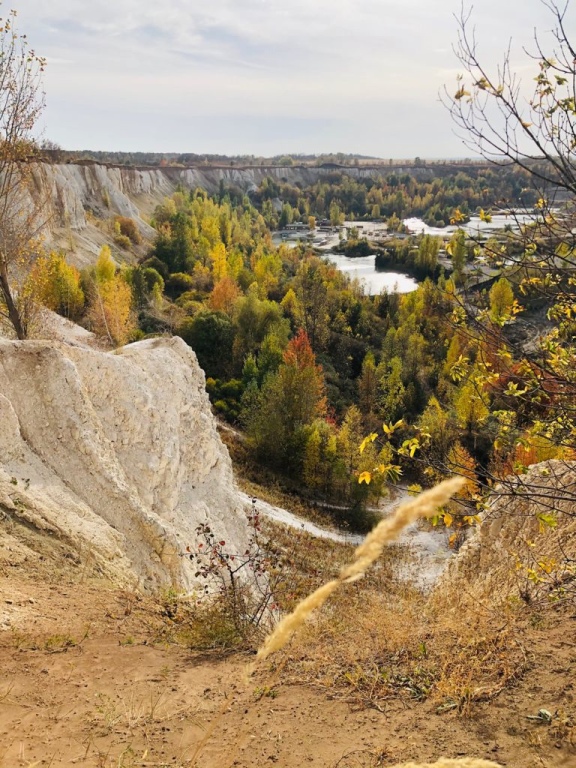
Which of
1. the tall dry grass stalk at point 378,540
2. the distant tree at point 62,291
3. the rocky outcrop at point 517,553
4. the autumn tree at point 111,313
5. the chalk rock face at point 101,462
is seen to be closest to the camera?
the tall dry grass stalk at point 378,540

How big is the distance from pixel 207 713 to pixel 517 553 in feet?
19.3

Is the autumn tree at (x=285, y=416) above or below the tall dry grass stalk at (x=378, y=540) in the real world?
below

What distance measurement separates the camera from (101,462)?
12.2 meters

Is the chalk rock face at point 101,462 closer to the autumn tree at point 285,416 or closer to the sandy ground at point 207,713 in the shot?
the sandy ground at point 207,713

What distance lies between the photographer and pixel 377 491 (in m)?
28.7

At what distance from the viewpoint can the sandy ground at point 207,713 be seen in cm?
477

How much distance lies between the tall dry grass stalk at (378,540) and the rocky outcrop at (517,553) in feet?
17.5

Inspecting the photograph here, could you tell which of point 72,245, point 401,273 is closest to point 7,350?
point 72,245

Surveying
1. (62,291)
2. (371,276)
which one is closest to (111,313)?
(62,291)

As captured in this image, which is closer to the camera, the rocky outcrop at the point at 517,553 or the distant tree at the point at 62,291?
the rocky outcrop at the point at 517,553

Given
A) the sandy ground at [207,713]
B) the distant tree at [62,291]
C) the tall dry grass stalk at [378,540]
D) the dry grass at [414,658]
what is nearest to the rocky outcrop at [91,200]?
the distant tree at [62,291]

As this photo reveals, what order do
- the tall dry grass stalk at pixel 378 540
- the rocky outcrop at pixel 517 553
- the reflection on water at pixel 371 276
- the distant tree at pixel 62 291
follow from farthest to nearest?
the reflection on water at pixel 371 276, the distant tree at pixel 62 291, the rocky outcrop at pixel 517 553, the tall dry grass stalk at pixel 378 540

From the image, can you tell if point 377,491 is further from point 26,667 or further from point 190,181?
point 190,181

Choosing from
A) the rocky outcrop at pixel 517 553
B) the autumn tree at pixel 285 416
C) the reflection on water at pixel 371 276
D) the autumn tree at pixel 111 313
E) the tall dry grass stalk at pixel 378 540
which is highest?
the reflection on water at pixel 371 276
